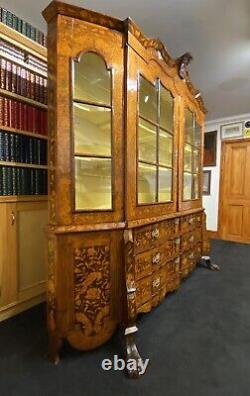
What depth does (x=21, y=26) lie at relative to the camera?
1821 mm

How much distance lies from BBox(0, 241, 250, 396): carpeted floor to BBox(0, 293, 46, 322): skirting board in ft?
0.19

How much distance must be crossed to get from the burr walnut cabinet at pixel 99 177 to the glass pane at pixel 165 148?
156mm

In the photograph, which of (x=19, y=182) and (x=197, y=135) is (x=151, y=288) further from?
(x=197, y=135)

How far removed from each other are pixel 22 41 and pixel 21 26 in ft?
0.65

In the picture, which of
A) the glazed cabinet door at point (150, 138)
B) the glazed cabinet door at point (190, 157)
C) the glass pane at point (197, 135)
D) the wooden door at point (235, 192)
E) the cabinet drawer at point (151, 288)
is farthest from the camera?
the wooden door at point (235, 192)

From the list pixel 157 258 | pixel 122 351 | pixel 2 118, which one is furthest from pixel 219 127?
pixel 122 351

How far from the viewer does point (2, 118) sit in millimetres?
1695

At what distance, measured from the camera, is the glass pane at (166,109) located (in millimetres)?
1875

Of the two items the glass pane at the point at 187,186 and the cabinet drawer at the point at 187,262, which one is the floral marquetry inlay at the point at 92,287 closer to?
the cabinet drawer at the point at 187,262

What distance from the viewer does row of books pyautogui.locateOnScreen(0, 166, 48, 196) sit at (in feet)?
5.62

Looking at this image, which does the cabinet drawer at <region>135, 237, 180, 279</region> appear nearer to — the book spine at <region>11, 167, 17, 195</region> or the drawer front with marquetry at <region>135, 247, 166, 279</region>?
the drawer front with marquetry at <region>135, 247, 166, 279</region>

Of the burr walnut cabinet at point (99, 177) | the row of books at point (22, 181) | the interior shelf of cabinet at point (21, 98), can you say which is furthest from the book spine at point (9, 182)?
the burr walnut cabinet at point (99, 177)

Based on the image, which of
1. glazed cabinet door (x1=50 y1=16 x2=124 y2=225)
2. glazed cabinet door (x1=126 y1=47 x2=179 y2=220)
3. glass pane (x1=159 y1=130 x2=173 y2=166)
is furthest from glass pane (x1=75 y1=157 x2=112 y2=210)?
glass pane (x1=159 y1=130 x2=173 y2=166)

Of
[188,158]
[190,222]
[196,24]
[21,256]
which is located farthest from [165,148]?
[21,256]
